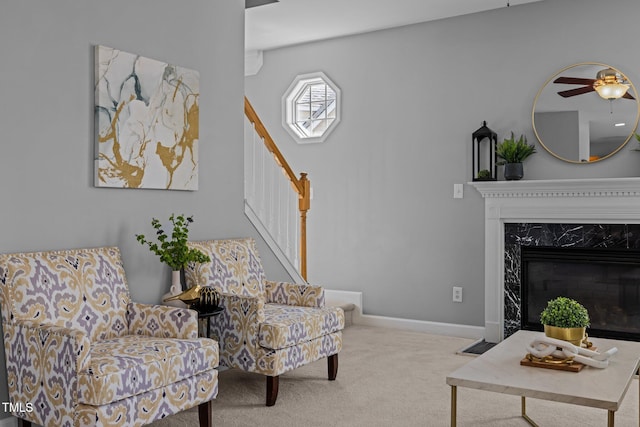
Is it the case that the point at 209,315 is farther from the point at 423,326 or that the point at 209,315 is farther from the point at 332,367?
the point at 423,326

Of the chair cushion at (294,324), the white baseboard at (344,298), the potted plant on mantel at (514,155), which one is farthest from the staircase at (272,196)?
the potted plant on mantel at (514,155)

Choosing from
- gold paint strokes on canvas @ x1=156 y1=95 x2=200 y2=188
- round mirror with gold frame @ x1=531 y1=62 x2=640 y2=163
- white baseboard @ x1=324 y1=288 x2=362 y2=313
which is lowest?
white baseboard @ x1=324 y1=288 x2=362 y2=313

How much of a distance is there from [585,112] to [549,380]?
2.86 metres

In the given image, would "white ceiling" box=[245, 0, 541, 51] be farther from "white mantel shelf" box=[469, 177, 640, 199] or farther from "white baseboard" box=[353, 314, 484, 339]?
"white baseboard" box=[353, 314, 484, 339]

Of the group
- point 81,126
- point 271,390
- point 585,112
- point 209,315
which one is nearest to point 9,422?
point 209,315

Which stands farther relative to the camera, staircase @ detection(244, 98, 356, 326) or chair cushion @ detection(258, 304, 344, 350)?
staircase @ detection(244, 98, 356, 326)

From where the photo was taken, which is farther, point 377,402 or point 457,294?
point 457,294

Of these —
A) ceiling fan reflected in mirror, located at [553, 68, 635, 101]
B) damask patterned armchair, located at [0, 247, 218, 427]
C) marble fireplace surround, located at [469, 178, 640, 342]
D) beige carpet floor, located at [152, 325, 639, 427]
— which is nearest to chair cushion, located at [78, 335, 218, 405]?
damask patterned armchair, located at [0, 247, 218, 427]

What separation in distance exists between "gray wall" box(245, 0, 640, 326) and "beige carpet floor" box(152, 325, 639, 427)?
1.19 meters

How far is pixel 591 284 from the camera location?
476 cm

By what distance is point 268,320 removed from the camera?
3531 millimetres

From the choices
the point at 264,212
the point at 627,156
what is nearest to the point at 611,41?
the point at 627,156

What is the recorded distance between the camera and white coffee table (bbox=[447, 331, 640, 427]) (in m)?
2.34

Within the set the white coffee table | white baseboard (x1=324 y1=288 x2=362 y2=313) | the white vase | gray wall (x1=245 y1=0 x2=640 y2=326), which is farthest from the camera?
white baseboard (x1=324 y1=288 x2=362 y2=313)
